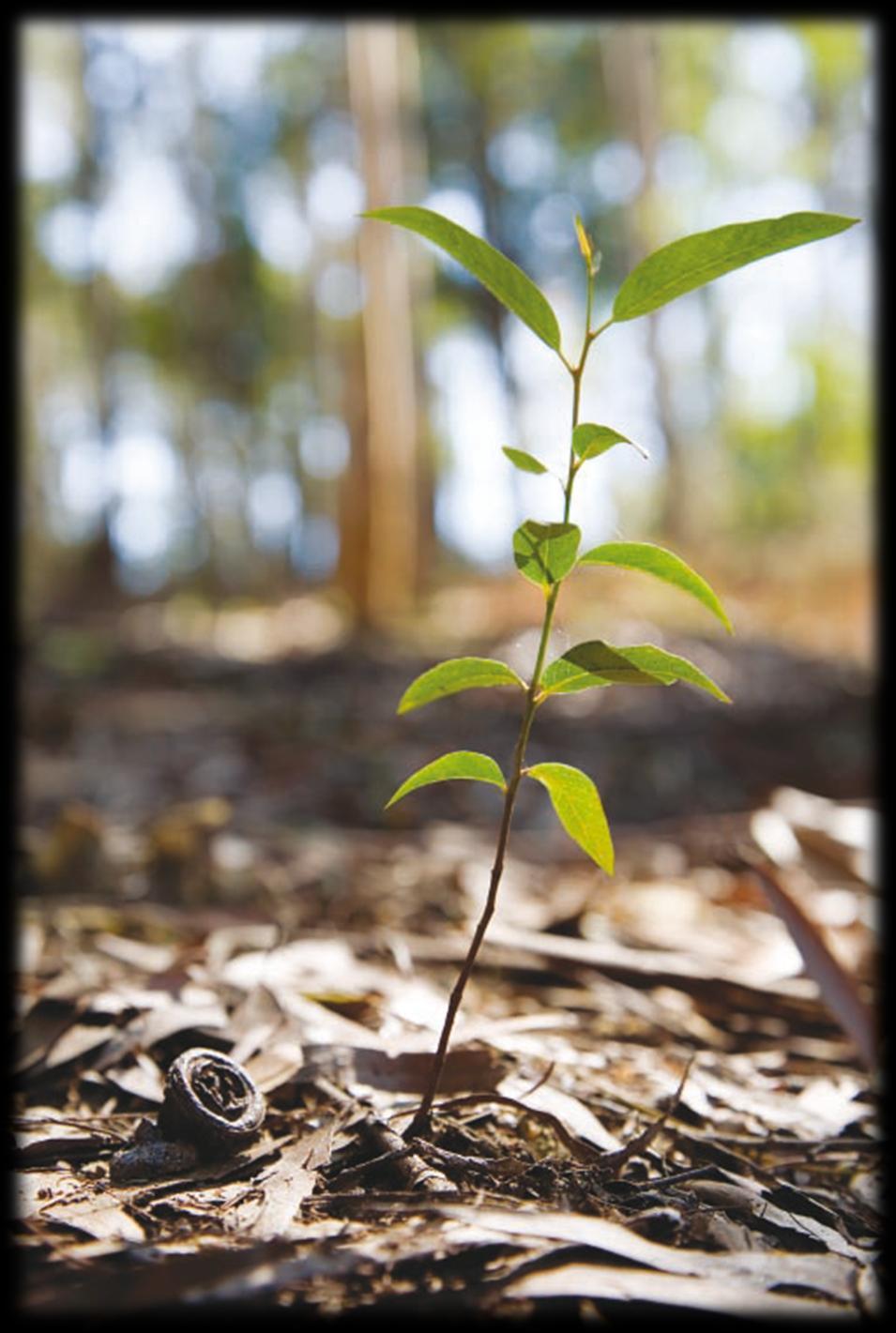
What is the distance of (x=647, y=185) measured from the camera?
984 centimetres

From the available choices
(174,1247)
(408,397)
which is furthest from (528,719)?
(408,397)

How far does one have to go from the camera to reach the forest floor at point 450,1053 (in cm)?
65

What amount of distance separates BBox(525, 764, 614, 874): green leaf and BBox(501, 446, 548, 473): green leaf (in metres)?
0.20

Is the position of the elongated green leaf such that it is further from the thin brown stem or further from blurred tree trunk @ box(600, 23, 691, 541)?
blurred tree trunk @ box(600, 23, 691, 541)

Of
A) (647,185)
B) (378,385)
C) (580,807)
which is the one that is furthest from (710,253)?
(647,185)

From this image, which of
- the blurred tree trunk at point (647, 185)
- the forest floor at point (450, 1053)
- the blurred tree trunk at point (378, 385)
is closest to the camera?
the forest floor at point (450, 1053)

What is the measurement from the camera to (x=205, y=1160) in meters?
0.79

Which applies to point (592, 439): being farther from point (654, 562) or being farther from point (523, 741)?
point (523, 741)

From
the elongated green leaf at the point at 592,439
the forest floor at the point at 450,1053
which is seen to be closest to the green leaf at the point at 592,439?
the elongated green leaf at the point at 592,439

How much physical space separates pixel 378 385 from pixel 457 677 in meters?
6.59

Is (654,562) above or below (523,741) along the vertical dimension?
above

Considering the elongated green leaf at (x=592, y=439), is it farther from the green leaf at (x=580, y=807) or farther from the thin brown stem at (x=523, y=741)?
the green leaf at (x=580, y=807)

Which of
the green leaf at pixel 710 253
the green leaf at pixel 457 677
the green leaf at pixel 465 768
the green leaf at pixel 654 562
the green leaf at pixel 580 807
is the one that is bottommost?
the green leaf at pixel 580 807

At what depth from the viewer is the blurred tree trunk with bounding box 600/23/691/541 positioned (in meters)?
9.74
